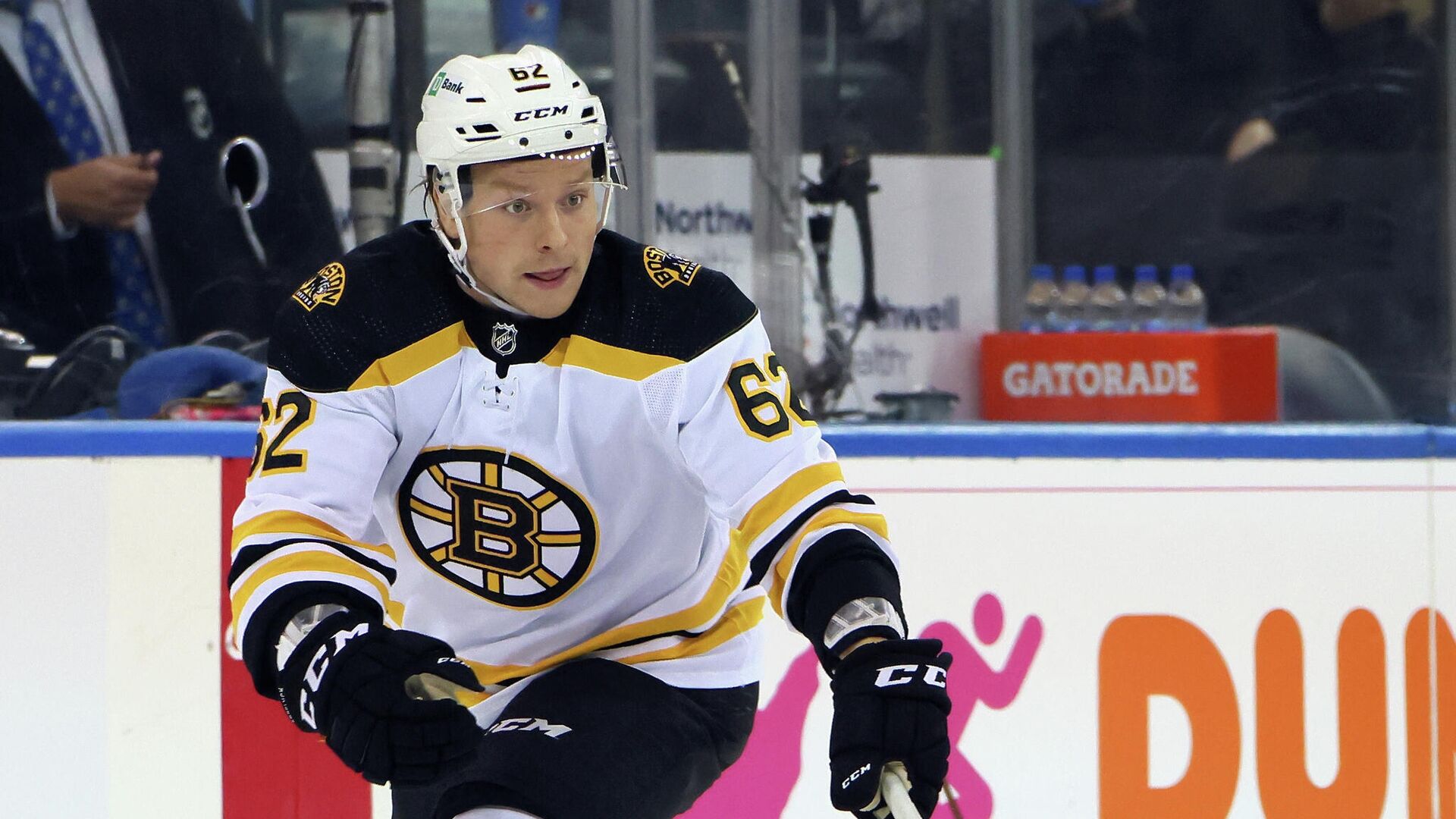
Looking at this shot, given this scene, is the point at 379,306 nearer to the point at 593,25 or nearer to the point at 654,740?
the point at 654,740

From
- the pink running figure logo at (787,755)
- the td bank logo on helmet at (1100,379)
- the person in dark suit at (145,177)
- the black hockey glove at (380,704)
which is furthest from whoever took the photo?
the td bank logo on helmet at (1100,379)

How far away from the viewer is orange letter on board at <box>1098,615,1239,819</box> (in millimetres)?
2824

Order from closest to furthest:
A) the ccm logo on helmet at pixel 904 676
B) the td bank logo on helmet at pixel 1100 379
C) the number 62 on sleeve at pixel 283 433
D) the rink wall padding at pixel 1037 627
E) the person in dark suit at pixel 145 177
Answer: the ccm logo on helmet at pixel 904 676
the number 62 on sleeve at pixel 283 433
the rink wall padding at pixel 1037 627
the person in dark suit at pixel 145 177
the td bank logo on helmet at pixel 1100 379

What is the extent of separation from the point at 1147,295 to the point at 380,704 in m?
2.70

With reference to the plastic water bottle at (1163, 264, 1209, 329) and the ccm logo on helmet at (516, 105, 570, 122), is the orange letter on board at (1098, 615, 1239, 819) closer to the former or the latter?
the plastic water bottle at (1163, 264, 1209, 329)

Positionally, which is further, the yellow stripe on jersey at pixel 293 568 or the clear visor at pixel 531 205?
the clear visor at pixel 531 205

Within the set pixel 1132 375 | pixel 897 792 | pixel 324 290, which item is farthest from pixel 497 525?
pixel 1132 375

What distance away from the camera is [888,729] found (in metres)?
1.60

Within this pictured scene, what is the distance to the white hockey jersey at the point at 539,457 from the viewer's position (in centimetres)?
177

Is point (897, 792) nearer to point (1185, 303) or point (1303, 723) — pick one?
point (1303, 723)

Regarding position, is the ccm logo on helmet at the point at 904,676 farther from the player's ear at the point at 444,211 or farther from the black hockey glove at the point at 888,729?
the player's ear at the point at 444,211

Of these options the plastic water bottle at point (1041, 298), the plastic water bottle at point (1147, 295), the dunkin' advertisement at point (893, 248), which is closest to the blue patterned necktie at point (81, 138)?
the dunkin' advertisement at point (893, 248)

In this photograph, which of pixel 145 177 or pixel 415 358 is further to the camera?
pixel 145 177

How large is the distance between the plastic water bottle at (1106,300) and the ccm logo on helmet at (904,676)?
228 cm
